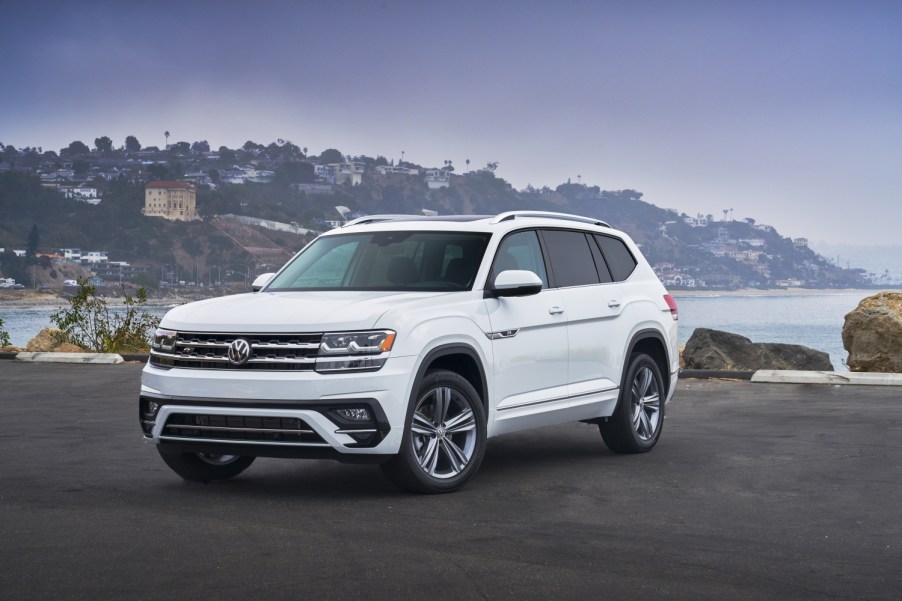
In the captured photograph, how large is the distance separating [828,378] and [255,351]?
1100cm

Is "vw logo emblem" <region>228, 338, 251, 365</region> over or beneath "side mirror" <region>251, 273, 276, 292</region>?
beneath

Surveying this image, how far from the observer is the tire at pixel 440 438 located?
7.86 metres

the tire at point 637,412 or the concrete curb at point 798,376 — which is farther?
the concrete curb at point 798,376

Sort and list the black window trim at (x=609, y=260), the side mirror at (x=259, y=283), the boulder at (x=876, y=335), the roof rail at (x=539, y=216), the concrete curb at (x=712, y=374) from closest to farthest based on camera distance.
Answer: the roof rail at (x=539, y=216)
the side mirror at (x=259, y=283)
the black window trim at (x=609, y=260)
the concrete curb at (x=712, y=374)
the boulder at (x=876, y=335)

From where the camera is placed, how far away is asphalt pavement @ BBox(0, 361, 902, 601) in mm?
5684

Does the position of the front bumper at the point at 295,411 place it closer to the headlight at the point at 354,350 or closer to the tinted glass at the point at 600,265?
the headlight at the point at 354,350

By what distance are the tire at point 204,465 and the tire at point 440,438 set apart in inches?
59.4

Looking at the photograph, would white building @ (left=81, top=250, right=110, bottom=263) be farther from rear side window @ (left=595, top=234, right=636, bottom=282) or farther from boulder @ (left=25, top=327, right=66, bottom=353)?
rear side window @ (left=595, top=234, right=636, bottom=282)

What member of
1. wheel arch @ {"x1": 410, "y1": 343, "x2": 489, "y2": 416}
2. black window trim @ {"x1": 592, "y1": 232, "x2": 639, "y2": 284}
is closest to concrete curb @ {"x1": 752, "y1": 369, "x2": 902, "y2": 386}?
black window trim @ {"x1": 592, "y1": 232, "x2": 639, "y2": 284}

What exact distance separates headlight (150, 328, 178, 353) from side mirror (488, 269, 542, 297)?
2175 mm

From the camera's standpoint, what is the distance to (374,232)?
9375mm

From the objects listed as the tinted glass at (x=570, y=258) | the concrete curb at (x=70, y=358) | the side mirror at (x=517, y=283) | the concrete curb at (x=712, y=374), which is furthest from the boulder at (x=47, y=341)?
the side mirror at (x=517, y=283)

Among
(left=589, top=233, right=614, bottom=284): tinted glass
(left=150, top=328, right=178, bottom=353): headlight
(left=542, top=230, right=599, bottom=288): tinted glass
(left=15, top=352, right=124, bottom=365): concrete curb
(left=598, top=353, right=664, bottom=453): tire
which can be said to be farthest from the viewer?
(left=15, top=352, right=124, bottom=365): concrete curb

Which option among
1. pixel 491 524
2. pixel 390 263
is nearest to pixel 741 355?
pixel 390 263
